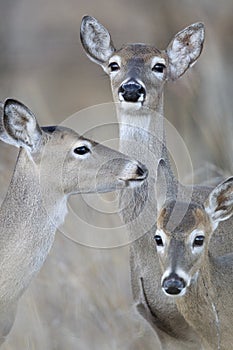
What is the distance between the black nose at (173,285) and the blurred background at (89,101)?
101 cm

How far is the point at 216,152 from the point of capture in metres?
9.24

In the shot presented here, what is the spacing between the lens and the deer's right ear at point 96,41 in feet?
26.0

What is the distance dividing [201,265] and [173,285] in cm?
41

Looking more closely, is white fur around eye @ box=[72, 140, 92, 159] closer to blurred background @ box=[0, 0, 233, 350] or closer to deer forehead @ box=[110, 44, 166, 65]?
deer forehead @ box=[110, 44, 166, 65]

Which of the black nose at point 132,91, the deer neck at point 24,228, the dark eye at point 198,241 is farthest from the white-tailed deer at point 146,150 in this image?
the deer neck at point 24,228

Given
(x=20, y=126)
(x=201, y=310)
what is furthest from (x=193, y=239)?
(x=20, y=126)

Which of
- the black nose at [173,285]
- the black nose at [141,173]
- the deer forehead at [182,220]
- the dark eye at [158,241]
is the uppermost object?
the black nose at [141,173]

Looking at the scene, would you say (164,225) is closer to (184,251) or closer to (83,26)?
(184,251)

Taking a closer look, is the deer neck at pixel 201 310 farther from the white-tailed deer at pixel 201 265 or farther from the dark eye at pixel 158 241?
the dark eye at pixel 158 241

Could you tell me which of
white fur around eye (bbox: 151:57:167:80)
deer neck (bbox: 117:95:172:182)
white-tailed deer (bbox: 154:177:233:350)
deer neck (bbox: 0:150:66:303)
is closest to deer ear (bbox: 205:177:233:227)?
white-tailed deer (bbox: 154:177:233:350)

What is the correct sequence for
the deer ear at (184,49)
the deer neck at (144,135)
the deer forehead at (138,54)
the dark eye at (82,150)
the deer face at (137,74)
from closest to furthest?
the dark eye at (82,150), the deer face at (137,74), the deer neck at (144,135), the deer forehead at (138,54), the deer ear at (184,49)

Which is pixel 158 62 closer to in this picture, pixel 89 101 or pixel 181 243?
pixel 181 243

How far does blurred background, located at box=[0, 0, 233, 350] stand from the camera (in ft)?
26.9

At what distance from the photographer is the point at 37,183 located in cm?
704
